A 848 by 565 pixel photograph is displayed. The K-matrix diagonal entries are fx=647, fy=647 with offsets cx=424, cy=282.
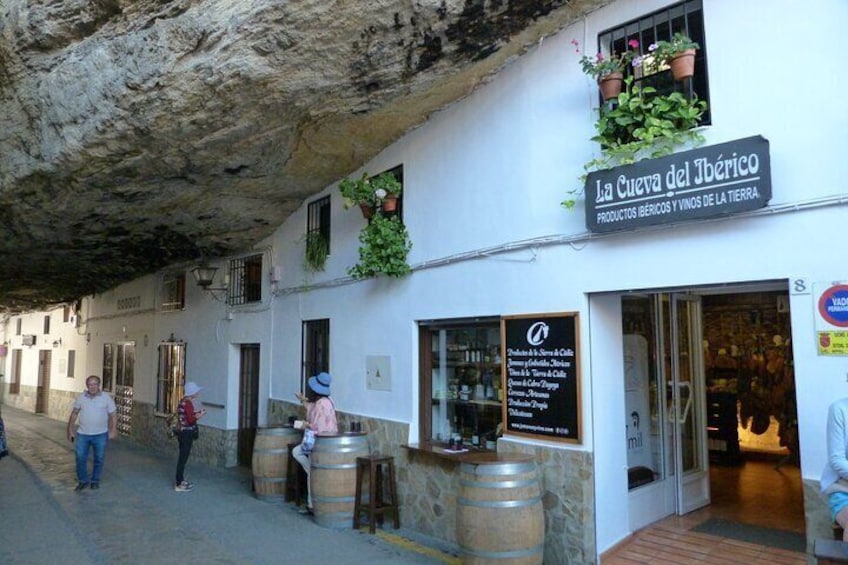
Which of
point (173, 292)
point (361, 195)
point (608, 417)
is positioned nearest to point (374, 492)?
point (608, 417)

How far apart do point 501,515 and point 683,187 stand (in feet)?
9.14

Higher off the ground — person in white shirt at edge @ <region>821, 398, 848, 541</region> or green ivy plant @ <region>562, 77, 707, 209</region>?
green ivy plant @ <region>562, 77, 707, 209</region>

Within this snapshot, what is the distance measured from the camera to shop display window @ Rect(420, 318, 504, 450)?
644 centimetres

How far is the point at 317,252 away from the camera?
8.74 meters

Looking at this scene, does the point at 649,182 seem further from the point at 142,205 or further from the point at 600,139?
the point at 142,205

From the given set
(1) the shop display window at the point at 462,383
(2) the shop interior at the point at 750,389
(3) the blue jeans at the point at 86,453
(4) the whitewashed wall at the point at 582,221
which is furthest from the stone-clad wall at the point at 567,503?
(3) the blue jeans at the point at 86,453

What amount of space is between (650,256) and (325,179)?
495 cm

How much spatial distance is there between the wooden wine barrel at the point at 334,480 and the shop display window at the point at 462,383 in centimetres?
86

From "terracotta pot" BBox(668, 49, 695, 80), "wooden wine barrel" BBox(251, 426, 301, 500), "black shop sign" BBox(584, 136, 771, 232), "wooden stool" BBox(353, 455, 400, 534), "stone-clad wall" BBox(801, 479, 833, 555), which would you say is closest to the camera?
"stone-clad wall" BBox(801, 479, 833, 555)

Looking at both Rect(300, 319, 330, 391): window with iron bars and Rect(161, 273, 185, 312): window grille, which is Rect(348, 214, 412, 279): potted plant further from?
Rect(161, 273, 185, 312): window grille

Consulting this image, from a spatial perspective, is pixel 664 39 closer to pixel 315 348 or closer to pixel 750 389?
pixel 315 348

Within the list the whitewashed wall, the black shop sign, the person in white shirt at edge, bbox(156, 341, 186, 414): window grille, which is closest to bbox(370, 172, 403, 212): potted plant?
the whitewashed wall

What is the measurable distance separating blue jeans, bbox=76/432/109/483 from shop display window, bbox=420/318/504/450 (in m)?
5.20

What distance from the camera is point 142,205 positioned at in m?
8.75
